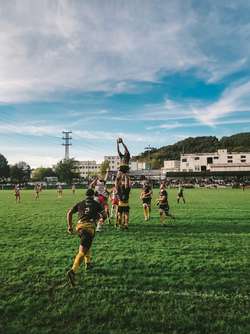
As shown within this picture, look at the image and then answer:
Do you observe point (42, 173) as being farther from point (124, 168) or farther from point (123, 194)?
point (124, 168)

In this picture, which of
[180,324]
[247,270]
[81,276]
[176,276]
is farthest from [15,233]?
[180,324]

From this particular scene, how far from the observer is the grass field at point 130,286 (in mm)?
5328

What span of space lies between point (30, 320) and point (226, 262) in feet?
16.5

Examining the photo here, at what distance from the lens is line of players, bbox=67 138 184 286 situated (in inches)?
303

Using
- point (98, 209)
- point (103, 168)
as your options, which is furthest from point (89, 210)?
point (103, 168)

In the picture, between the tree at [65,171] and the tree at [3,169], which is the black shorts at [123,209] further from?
the tree at [3,169]

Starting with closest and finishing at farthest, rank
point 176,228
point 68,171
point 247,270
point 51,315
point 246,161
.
A: 1. point 51,315
2. point 247,270
3. point 176,228
4. point 68,171
5. point 246,161

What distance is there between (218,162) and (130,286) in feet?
480

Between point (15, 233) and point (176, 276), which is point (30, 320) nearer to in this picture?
point (176, 276)

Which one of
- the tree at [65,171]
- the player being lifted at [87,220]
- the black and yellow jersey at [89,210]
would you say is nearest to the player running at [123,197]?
the player being lifted at [87,220]

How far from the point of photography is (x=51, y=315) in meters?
5.61

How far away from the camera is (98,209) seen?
805 cm

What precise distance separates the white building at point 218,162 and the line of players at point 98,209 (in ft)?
426

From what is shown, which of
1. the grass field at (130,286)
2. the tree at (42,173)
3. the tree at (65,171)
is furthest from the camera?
the tree at (42,173)
